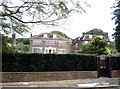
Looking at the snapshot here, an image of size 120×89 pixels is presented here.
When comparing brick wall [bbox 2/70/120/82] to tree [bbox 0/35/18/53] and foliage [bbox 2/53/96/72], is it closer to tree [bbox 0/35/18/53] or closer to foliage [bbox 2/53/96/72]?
foliage [bbox 2/53/96/72]

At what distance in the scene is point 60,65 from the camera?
6.69 meters

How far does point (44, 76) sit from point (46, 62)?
2.54ft

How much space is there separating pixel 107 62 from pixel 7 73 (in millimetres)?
5798

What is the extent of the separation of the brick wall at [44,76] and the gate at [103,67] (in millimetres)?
362

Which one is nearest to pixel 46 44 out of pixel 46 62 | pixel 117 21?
pixel 46 62

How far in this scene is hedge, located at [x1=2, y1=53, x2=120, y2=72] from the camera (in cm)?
598

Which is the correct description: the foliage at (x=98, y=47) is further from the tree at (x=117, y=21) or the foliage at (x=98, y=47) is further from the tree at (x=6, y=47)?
the tree at (x=6, y=47)

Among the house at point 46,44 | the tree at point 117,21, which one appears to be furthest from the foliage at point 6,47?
the tree at point 117,21

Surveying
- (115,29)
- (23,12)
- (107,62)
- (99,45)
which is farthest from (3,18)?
(99,45)

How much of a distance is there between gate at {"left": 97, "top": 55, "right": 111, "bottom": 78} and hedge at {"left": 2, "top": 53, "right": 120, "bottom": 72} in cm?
31

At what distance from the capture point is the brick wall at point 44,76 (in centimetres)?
574

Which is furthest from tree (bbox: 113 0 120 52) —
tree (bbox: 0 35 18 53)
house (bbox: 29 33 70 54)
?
tree (bbox: 0 35 18 53)

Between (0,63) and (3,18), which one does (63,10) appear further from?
(0,63)

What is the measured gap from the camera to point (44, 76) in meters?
6.19
